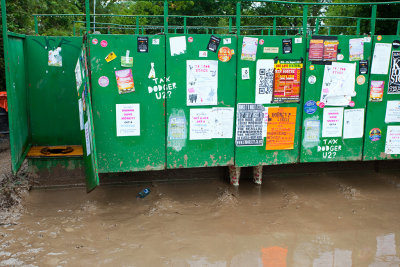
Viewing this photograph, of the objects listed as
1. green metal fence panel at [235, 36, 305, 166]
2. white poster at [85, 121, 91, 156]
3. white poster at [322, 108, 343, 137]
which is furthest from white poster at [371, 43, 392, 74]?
white poster at [85, 121, 91, 156]

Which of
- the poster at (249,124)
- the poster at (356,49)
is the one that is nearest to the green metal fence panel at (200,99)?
the poster at (249,124)

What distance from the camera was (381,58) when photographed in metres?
5.74

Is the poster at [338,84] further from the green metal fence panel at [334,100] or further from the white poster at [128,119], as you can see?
the white poster at [128,119]

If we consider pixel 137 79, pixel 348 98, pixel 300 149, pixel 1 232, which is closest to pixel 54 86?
pixel 137 79

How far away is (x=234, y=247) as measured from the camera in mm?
4332

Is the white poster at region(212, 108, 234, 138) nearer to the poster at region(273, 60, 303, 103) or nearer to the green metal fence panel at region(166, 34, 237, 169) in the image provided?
the green metal fence panel at region(166, 34, 237, 169)

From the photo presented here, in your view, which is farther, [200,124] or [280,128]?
[280,128]

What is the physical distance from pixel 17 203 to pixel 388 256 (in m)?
4.91

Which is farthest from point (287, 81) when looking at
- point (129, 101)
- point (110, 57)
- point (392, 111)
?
point (110, 57)

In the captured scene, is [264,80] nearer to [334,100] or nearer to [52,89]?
[334,100]

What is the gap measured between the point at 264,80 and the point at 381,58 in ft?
6.34

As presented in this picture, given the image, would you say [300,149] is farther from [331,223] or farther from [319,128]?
[331,223]

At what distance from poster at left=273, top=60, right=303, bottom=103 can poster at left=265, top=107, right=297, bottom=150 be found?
172 mm

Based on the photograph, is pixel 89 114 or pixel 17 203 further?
pixel 17 203
